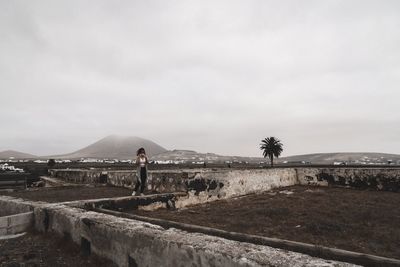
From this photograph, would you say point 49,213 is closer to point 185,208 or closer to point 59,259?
point 59,259

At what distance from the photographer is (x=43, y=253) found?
4.53 metres

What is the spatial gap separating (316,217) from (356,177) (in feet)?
21.9

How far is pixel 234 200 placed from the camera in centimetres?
1147

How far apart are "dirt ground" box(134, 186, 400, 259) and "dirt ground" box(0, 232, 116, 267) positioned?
2870mm

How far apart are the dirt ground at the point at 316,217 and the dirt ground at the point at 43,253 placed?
9.42 feet

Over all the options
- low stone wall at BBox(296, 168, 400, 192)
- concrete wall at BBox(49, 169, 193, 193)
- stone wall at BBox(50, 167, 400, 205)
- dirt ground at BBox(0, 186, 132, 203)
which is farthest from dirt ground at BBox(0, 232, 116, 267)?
low stone wall at BBox(296, 168, 400, 192)

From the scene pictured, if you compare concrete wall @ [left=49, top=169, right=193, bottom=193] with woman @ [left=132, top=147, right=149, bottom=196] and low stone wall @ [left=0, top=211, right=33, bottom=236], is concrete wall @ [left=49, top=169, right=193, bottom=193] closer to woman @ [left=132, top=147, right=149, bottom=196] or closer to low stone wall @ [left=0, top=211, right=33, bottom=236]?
woman @ [left=132, top=147, right=149, bottom=196]

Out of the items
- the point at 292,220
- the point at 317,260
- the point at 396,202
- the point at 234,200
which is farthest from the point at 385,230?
the point at 317,260

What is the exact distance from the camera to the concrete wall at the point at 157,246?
263 centimetres

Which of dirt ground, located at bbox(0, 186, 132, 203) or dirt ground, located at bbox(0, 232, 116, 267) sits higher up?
dirt ground, located at bbox(0, 186, 132, 203)

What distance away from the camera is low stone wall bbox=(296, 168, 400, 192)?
13.2 meters

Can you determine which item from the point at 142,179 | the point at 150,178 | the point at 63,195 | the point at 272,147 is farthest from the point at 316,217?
the point at 272,147

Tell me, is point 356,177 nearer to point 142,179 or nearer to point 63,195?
point 142,179

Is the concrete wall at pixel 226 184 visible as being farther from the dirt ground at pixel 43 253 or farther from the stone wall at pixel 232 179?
the dirt ground at pixel 43 253
